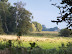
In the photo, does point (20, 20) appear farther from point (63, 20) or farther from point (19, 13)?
point (63, 20)

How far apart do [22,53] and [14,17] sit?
134 feet

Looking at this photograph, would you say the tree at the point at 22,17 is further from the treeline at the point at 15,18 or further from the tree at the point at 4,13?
the tree at the point at 4,13

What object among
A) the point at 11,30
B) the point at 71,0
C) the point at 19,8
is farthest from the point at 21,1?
the point at 71,0

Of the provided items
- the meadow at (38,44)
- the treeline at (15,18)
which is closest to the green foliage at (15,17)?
the treeline at (15,18)

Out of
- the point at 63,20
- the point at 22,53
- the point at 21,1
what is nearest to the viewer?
the point at 22,53

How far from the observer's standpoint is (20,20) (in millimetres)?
42188

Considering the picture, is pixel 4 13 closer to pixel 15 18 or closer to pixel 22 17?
pixel 15 18

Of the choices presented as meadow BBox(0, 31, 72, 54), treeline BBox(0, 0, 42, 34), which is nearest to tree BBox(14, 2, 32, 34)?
treeline BBox(0, 0, 42, 34)

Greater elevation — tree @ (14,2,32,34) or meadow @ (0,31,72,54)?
tree @ (14,2,32,34)

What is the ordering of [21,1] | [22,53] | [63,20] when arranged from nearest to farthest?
[22,53]
[63,20]
[21,1]

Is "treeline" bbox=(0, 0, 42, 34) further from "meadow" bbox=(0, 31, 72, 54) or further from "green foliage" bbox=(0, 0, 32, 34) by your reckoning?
"meadow" bbox=(0, 31, 72, 54)

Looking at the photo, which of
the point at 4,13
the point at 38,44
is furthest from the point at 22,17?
the point at 38,44

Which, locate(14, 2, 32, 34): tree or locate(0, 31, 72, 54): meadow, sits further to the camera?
locate(14, 2, 32, 34): tree

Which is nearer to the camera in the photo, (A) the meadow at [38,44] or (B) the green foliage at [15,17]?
(A) the meadow at [38,44]
